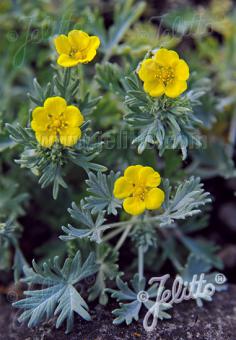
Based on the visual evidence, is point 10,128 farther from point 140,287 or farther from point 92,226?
point 140,287

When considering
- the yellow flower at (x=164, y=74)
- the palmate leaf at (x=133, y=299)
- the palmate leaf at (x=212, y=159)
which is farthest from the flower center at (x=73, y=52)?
the palmate leaf at (x=212, y=159)

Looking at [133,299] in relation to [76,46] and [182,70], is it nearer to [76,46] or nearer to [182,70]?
[182,70]

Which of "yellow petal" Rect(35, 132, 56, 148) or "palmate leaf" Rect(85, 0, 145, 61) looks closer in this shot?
"yellow petal" Rect(35, 132, 56, 148)

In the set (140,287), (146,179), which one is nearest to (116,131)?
(146,179)

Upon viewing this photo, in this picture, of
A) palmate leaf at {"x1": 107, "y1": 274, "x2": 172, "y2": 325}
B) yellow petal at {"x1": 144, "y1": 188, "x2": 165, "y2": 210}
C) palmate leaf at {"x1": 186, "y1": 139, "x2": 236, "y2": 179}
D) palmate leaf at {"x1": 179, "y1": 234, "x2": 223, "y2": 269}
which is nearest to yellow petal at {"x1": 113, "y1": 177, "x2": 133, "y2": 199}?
yellow petal at {"x1": 144, "y1": 188, "x2": 165, "y2": 210}

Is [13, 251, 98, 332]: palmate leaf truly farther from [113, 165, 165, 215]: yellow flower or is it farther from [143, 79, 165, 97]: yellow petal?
[143, 79, 165, 97]: yellow petal

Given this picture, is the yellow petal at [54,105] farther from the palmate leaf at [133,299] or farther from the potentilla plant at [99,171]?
the palmate leaf at [133,299]
